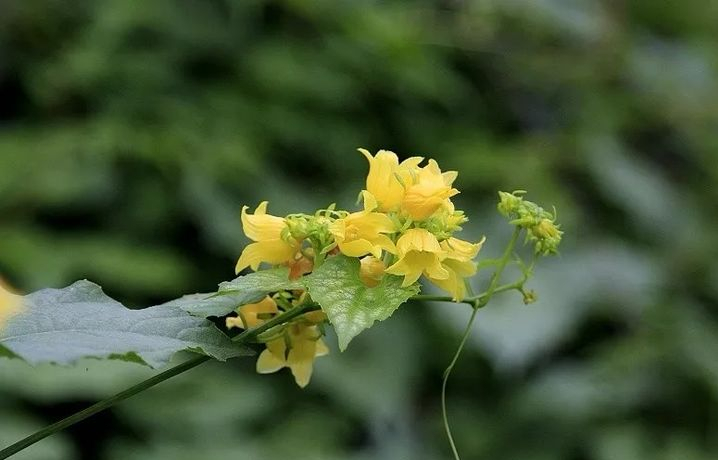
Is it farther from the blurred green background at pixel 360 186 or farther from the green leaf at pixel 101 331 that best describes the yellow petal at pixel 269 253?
the blurred green background at pixel 360 186

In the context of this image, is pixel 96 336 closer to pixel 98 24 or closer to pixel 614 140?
pixel 98 24

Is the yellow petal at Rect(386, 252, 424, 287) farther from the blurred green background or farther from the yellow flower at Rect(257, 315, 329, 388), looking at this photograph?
the blurred green background

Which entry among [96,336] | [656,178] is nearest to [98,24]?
[656,178]

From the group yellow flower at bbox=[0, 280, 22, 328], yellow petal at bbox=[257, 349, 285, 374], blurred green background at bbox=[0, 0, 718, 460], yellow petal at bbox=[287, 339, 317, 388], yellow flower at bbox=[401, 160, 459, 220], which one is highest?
yellow flower at bbox=[401, 160, 459, 220]

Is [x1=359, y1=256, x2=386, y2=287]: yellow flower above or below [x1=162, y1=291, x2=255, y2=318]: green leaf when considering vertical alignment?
above

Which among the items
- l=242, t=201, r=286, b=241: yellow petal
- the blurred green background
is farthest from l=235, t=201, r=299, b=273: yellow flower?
the blurred green background

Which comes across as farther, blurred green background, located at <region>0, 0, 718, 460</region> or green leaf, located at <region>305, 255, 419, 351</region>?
blurred green background, located at <region>0, 0, 718, 460</region>
